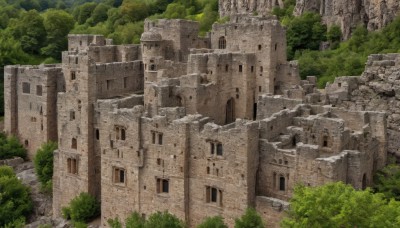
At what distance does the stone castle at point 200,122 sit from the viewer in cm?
5016

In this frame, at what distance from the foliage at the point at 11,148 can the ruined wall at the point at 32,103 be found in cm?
77

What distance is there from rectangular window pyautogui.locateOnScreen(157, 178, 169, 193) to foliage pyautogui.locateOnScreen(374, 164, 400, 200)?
58.5 feet

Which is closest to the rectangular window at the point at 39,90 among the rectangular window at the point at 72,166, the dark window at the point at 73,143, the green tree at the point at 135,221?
the dark window at the point at 73,143

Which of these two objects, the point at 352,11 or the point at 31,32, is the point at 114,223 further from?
the point at 352,11

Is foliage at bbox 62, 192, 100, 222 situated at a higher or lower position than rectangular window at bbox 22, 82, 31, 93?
lower

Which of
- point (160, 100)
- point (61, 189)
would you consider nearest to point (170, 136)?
point (160, 100)

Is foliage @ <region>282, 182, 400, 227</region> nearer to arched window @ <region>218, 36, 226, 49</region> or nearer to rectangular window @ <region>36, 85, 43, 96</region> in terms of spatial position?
arched window @ <region>218, 36, 226, 49</region>

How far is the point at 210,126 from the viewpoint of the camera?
5112 centimetres

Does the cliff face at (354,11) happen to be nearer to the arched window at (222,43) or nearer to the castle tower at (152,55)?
the arched window at (222,43)

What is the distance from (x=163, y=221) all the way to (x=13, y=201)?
24.5m

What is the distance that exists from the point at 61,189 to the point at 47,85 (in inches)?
595

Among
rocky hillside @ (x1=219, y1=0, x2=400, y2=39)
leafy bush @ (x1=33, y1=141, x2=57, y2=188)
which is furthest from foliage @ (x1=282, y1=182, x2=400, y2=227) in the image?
rocky hillside @ (x1=219, y1=0, x2=400, y2=39)

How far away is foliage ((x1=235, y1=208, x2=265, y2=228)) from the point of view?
46656 millimetres

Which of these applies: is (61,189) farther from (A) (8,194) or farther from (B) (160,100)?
(B) (160,100)
